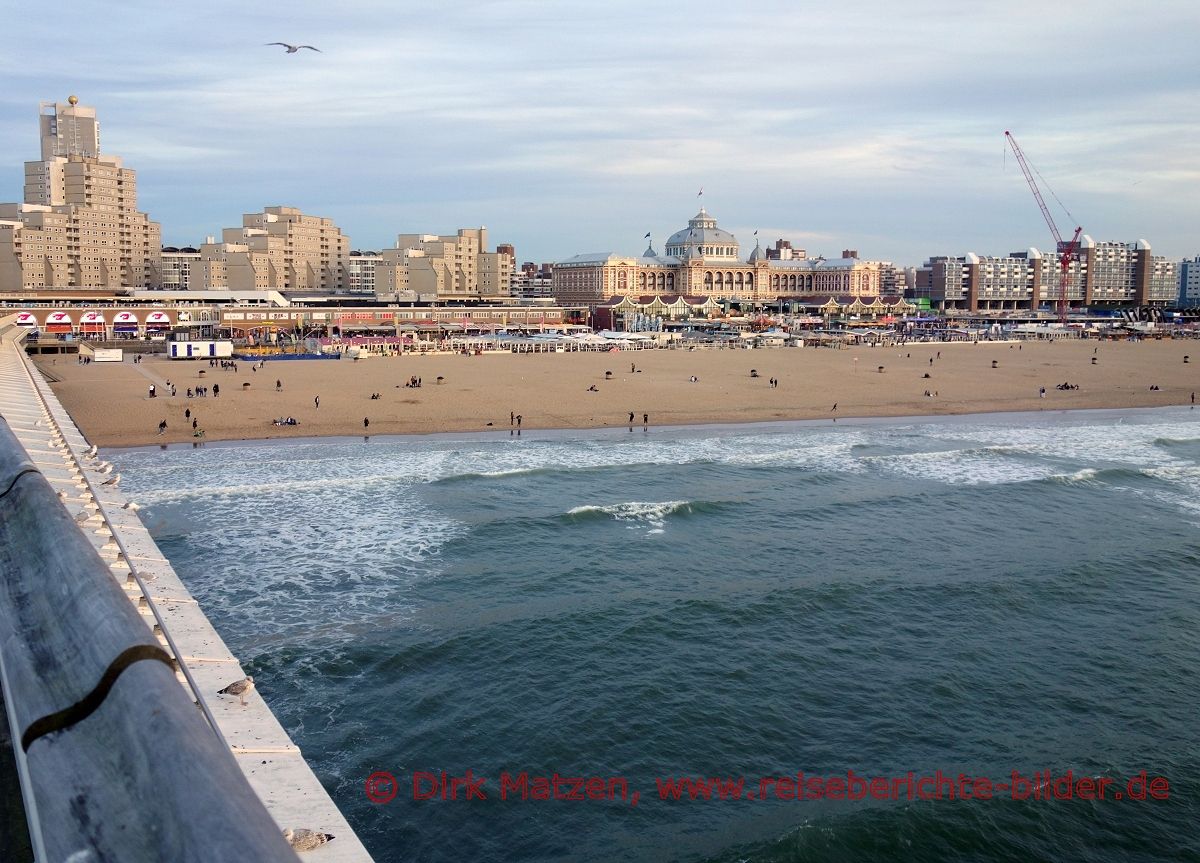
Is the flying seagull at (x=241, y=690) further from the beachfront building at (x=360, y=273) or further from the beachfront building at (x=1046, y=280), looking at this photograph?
the beachfront building at (x=1046, y=280)

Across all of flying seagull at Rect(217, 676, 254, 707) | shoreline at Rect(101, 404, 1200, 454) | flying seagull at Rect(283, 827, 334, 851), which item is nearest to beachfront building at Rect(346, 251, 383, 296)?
shoreline at Rect(101, 404, 1200, 454)

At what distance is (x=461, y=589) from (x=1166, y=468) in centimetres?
2372

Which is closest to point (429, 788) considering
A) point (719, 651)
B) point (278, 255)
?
point (719, 651)

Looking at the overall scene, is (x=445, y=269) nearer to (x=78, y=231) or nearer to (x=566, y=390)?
(x=78, y=231)

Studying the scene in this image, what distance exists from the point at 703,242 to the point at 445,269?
47.4m

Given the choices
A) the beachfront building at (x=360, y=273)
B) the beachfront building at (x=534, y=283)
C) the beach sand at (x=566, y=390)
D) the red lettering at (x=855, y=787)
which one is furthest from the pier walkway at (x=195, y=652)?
the beachfront building at (x=534, y=283)

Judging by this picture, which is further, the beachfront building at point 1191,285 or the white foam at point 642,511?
the beachfront building at point 1191,285

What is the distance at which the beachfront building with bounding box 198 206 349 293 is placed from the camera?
107 metres

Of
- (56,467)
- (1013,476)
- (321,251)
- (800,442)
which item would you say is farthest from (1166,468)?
(321,251)

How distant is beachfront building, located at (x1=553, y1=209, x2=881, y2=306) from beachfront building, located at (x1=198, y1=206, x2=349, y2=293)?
3294cm

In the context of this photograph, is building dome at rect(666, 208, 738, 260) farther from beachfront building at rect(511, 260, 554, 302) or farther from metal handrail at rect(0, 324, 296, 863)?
metal handrail at rect(0, 324, 296, 863)

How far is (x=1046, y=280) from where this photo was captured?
177 m

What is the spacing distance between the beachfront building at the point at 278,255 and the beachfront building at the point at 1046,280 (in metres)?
102

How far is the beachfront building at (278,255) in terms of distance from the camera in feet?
351
